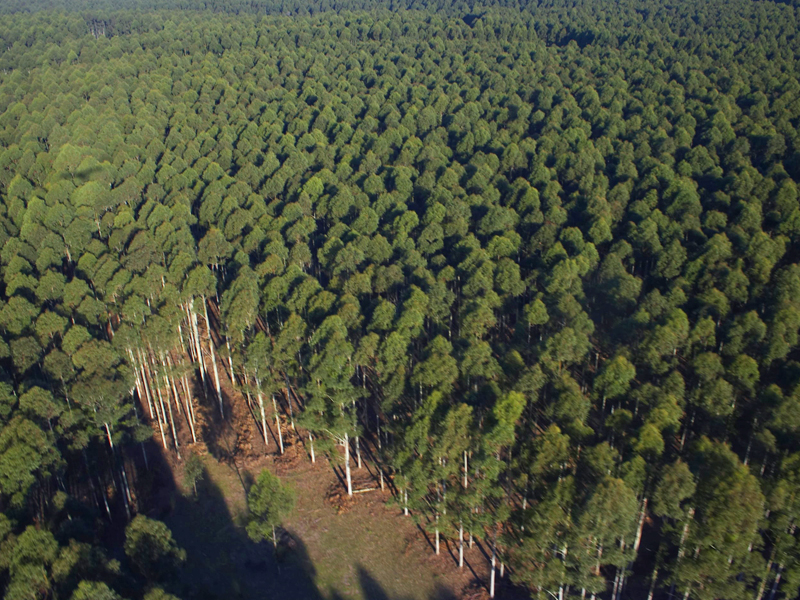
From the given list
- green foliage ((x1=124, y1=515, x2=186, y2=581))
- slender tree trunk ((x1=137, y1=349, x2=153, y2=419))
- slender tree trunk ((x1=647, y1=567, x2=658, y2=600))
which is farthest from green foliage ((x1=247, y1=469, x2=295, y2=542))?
slender tree trunk ((x1=647, y1=567, x2=658, y2=600))

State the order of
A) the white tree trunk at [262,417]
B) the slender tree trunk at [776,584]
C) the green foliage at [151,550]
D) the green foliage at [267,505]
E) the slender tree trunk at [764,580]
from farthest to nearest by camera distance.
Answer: the white tree trunk at [262,417]
the green foliage at [267,505]
the green foliage at [151,550]
the slender tree trunk at [776,584]
the slender tree trunk at [764,580]

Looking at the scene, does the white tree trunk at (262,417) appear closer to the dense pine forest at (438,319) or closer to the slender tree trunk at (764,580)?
the dense pine forest at (438,319)

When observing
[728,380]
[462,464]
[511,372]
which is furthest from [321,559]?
[728,380]

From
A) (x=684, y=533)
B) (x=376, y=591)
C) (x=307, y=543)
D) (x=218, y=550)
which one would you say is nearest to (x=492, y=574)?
(x=376, y=591)

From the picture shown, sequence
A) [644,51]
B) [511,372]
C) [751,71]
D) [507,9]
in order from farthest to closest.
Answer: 1. [507,9]
2. [644,51]
3. [751,71]
4. [511,372]

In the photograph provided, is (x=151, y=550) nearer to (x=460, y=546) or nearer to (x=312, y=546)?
(x=312, y=546)

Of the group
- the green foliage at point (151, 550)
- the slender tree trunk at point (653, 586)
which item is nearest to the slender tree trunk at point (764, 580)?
the slender tree trunk at point (653, 586)

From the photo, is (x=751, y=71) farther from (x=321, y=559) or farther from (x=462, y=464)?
(x=321, y=559)
